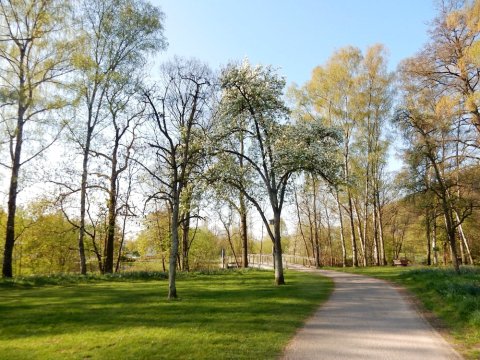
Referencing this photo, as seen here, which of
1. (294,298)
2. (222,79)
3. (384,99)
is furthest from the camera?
(384,99)

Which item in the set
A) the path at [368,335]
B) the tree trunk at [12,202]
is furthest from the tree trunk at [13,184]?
the path at [368,335]

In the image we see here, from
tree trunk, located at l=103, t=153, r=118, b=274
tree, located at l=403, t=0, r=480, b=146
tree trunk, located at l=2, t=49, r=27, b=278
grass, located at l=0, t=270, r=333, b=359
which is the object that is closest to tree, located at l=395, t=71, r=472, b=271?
tree, located at l=403, t=0, r=480, b=146

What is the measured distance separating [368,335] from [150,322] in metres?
5.00

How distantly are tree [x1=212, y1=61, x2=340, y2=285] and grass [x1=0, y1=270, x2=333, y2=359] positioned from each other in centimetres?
489

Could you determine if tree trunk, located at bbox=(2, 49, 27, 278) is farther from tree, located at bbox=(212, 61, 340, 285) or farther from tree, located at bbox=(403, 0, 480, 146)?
tree, located at bbox=(403, 0, 480, 146)

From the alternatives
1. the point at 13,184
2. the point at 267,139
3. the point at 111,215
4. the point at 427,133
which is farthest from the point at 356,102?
the point at 13,184

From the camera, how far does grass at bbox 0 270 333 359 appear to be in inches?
268

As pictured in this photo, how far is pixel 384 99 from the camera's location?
102 feet

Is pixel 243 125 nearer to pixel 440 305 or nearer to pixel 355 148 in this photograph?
pixel 440 305

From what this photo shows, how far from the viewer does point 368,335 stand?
7902 millimetres

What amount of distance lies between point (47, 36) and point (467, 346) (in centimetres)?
2163

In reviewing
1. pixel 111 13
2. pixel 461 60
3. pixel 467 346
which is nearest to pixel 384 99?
pixel 461 60

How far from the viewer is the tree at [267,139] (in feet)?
55.2

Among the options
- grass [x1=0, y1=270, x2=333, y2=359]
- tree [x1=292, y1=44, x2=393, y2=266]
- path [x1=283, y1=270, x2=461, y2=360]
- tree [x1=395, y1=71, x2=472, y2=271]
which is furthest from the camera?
tree [x1=292, y1=44, x2=393, y2=266]
